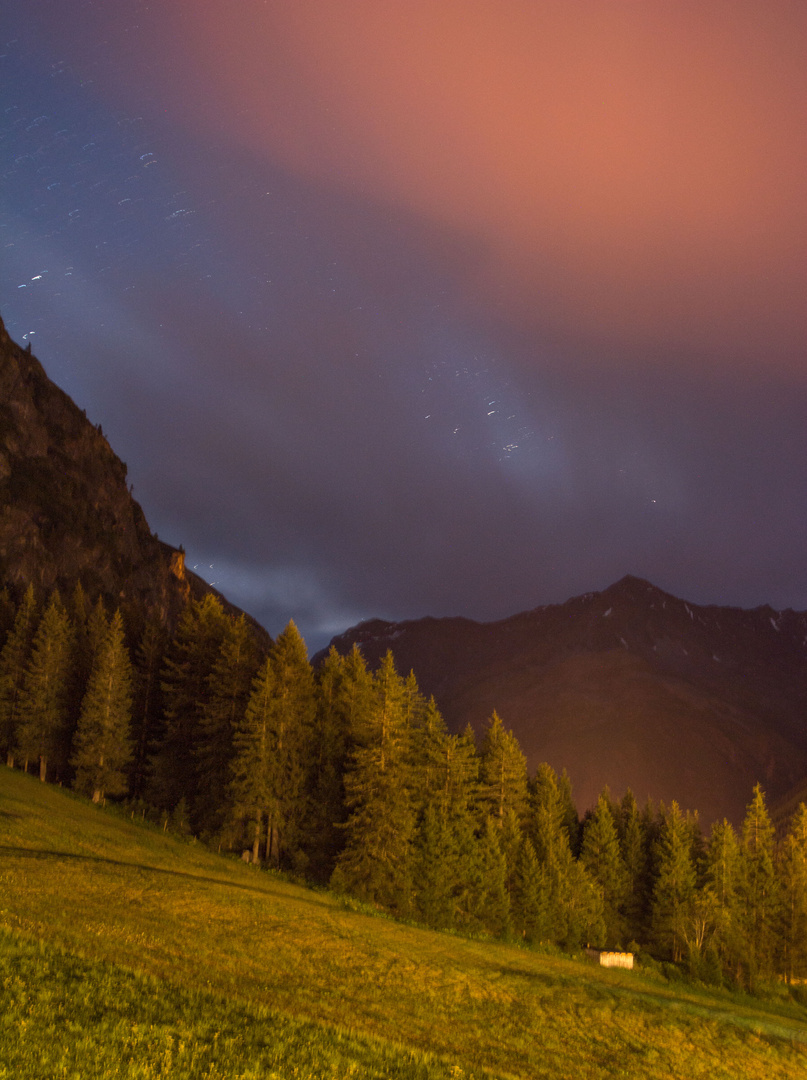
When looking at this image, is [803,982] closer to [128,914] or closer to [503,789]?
[503,789]

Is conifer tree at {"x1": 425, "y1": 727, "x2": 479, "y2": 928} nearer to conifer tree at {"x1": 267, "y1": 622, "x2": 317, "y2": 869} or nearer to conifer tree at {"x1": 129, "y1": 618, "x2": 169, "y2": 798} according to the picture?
conifer tree at {"x1": 267, "y1": 622, "x2": 317, "y2": 869}

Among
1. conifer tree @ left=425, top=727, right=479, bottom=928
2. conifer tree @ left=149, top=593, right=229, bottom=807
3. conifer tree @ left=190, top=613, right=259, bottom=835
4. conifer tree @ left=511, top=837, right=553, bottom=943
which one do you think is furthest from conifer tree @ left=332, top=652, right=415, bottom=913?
conifer tree @ left=511, top=837, right=553, bottom=943

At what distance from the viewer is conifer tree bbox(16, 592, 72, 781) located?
2461 inches

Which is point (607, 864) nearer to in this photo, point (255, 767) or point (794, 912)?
point (794, 912)

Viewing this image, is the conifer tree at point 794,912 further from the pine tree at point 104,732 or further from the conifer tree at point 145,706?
the pine tree at point 104,732

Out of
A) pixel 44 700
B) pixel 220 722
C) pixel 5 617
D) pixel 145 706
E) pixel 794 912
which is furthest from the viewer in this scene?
pixel 794 912

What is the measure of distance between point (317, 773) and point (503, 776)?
865 inches

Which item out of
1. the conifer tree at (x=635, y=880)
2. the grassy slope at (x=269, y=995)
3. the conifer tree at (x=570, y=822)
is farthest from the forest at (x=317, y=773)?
the grassy slope at (x=269, y=995)

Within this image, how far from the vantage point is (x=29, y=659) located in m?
70.8

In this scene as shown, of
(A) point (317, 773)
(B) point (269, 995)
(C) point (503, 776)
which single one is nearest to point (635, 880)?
(C) point (503, 776)

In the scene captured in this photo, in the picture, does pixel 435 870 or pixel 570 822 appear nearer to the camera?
pixel 435 870

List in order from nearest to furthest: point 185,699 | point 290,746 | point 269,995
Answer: point 269,995, point 290,746, point 185,699

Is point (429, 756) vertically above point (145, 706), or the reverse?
point (429, 756)

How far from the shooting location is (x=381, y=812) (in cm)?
5181
